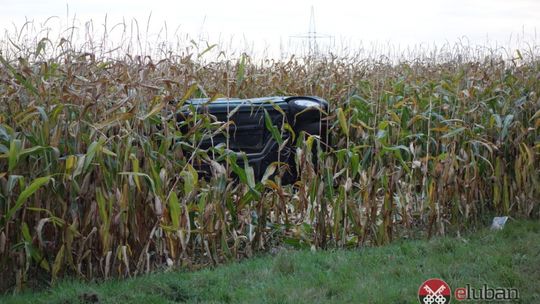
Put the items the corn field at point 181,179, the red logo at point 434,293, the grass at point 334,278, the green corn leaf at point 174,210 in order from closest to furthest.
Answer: the red logo at point 434,293 → the grass at point 334,278 → the corn field at point 181,179 → the green corn leaf at point 174,210

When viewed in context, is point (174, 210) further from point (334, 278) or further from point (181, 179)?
point (334, 278)

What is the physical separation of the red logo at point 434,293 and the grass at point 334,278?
98mm

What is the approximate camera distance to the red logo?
191 inches

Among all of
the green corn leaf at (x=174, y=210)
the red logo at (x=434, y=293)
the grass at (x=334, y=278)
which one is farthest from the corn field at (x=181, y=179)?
the red logo at (x=434, y=293)

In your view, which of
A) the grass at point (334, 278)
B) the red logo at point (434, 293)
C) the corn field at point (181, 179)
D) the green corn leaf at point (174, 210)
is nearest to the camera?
the red logo at point (434, 293)

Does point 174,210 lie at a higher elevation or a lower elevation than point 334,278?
higher

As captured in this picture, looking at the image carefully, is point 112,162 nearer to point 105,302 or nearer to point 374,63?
point 105,302

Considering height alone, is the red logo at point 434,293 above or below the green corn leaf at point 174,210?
below

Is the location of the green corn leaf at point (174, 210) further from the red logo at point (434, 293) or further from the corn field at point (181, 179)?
the red logo at point (434, 293)

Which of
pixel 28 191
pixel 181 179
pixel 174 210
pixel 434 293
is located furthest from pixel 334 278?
pixel 28 191

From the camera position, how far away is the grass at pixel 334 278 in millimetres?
5043

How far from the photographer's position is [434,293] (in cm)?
495

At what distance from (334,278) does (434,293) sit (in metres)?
0.79

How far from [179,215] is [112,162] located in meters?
0.65
